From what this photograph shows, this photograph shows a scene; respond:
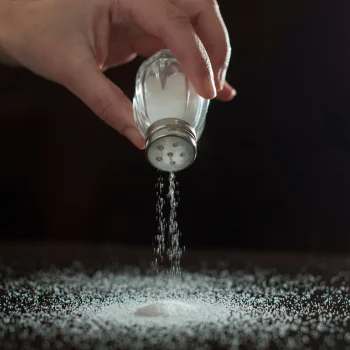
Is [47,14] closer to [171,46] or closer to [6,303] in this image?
[171,46]

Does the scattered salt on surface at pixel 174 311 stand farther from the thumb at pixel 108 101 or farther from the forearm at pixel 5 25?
the forearm at pixel 5 25

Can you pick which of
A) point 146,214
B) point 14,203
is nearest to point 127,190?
point 146,214

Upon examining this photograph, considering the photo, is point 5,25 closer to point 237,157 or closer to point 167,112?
point 167,112

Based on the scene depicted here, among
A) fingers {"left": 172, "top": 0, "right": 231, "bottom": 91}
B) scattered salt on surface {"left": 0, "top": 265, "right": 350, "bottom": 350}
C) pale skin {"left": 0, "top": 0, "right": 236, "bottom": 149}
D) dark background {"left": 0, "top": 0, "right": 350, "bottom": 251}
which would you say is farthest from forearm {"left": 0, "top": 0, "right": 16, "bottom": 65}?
dark background {"left": 0, "top": 0, "right": 350, "bottom": 251}

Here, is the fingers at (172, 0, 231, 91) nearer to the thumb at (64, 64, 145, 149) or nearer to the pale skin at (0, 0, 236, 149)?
the pale skin at (0, 0, 236, 149)

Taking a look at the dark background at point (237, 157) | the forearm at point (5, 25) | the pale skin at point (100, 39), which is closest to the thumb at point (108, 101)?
the pale skin at point (100, 39)
